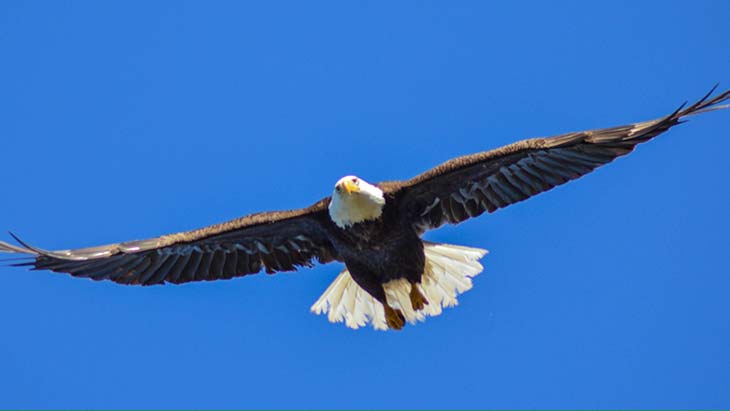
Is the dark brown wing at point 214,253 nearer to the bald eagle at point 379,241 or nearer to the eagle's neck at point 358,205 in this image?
the bald eagle at point 379,241

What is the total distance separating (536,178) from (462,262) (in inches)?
45.8

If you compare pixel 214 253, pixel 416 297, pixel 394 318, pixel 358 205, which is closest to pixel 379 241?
pixel 358 205

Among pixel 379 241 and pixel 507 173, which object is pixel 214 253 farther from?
pixel 507 173

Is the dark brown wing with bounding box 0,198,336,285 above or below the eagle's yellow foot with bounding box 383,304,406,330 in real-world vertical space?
above

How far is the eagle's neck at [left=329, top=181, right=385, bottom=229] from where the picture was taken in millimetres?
10305

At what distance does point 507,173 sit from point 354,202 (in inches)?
50.1

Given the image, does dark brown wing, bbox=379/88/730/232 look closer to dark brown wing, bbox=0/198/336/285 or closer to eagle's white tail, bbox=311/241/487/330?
eagle's white tail, bbox=311/241/487/330

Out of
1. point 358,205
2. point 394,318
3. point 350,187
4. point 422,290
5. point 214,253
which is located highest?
point 214,253

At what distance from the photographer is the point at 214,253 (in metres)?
11.2

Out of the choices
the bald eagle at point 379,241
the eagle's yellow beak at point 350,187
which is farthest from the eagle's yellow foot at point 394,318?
the eagle's yellow beak at point 350,187

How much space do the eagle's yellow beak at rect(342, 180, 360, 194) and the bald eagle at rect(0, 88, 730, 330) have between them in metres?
0.01

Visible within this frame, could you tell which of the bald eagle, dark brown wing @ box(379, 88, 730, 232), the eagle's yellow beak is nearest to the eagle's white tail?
the bald eagle

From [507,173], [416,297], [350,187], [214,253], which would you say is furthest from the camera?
[214,253]

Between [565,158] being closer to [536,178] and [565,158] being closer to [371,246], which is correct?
[536,178]
